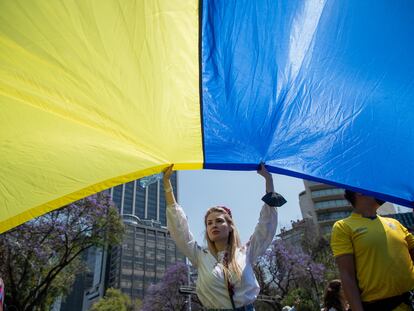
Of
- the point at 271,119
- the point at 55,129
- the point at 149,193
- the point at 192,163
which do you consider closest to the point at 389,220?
the point at 271,119

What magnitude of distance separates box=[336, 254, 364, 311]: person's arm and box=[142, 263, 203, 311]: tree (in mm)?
30019

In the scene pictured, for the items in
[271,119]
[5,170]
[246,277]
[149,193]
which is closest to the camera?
[5,170]

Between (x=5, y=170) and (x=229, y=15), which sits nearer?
(x=5, y=170)

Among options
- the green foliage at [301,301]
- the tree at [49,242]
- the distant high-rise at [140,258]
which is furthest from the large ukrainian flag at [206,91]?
the distant high-rise at [140,258]

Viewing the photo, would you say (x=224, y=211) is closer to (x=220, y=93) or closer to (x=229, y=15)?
(x=220, y=93)

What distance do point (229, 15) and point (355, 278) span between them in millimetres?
1993

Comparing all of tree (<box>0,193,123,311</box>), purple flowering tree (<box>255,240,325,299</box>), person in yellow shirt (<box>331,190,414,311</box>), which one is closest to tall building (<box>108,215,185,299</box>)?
purple flowering tree (<box>255,240,325,299</box>)

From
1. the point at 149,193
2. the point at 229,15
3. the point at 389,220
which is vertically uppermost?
the point at 149,193

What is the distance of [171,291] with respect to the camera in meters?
32.7

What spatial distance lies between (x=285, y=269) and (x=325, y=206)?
27394 mm

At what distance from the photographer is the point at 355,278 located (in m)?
2.18

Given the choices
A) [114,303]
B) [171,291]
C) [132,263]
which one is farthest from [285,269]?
[132,263]

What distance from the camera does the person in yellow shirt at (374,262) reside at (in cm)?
208

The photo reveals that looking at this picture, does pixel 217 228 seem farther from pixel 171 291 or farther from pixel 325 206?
pixel 325 206
